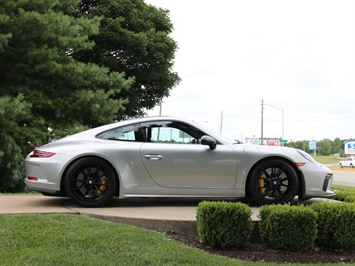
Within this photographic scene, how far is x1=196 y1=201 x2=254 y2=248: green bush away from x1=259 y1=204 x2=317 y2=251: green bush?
0.28 m

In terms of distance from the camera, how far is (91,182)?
18.3 ft

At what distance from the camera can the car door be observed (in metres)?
5.57

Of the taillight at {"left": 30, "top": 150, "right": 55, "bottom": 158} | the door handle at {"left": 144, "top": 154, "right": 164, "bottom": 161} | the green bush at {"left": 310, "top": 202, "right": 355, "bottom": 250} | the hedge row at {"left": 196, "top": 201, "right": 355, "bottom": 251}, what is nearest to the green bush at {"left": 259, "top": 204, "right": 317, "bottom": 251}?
the hedge row at {"left": 196, "top": 201, "right": 355, "bottom": 251}

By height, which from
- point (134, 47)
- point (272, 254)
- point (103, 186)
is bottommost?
point (272, 254)

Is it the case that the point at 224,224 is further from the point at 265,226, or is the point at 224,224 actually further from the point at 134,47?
the point at 134,47

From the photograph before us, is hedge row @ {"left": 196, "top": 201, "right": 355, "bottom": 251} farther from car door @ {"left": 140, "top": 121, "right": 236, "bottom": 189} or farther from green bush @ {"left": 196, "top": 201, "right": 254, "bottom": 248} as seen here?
car door @ {"left": 140, "top": 121, "right": 236, "bottom": 189}

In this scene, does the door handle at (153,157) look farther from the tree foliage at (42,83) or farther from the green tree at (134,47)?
the green tree at (134,47)

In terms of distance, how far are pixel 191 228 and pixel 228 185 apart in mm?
1039

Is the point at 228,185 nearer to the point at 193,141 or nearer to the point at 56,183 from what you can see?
the point at 193,141

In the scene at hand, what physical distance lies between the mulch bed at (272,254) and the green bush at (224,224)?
104mm

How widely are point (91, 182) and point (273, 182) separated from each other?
2.49 meters

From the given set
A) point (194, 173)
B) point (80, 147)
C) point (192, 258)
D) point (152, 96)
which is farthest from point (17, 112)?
point (152, 96)

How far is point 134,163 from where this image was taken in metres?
5.55

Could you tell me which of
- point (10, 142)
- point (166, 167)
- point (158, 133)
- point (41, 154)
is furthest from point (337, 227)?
point (10, 142)
